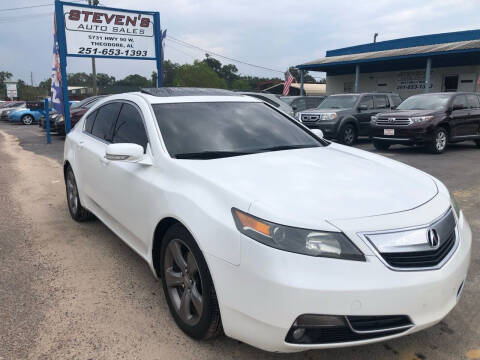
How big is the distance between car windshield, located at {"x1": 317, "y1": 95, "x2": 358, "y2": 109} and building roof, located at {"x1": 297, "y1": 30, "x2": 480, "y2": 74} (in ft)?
33.1

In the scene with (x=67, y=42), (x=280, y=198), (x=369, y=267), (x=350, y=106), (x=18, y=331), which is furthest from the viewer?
(x=350, y=106)

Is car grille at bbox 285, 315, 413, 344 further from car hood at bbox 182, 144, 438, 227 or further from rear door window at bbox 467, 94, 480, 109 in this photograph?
rear door window at bbox 467, 94, 480, 109

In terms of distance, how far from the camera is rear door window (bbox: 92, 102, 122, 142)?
3981mm

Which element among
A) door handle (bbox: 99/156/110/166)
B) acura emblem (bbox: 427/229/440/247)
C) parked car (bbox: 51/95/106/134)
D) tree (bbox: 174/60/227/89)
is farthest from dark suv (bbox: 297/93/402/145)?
tree (bbox: 174/60/227/89)

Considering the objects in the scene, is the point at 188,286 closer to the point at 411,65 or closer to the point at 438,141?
the point at 438,141

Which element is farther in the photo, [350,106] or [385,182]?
[350,106]

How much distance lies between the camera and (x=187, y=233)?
2455mm

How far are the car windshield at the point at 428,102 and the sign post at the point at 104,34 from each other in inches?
278

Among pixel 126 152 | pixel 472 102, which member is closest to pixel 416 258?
pixel 126 152

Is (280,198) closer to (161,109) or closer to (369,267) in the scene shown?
(369,267)

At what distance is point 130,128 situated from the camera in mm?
3570

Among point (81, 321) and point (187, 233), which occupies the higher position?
point (187, 233)

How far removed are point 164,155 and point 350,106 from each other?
11.3m

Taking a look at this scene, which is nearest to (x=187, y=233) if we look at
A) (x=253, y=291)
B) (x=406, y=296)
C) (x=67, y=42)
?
(x=253, y=291)
